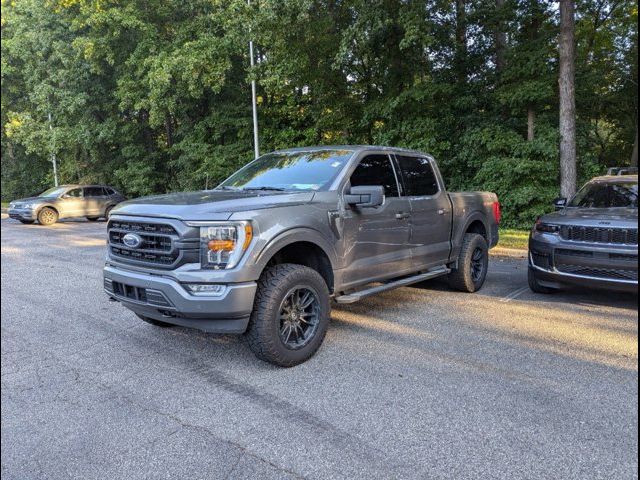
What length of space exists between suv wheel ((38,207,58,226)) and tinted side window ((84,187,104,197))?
5.42 feet

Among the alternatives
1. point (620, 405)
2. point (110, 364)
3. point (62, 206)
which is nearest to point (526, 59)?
point (620, 405)

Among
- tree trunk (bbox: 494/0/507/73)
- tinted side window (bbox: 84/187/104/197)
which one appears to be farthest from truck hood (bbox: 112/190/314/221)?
tinted side window (bbox: 84/187/104/197)

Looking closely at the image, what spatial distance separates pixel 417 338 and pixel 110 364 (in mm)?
2863

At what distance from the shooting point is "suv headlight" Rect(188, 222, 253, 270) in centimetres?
381

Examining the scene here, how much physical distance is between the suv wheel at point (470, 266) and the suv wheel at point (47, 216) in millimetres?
16678

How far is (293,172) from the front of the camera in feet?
17.1

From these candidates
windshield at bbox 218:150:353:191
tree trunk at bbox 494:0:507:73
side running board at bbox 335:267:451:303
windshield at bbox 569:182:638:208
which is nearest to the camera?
side running board at bbox 335:267:451:303

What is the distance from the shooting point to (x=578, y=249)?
219 inches

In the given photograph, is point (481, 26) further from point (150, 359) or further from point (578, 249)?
point (150, 359)

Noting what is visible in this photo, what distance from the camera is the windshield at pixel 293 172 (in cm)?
495

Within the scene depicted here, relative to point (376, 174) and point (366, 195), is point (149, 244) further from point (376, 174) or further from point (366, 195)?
point (376, 174)

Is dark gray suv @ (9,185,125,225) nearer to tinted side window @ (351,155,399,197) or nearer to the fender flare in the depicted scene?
tinted side window @ (351,155,399,197)

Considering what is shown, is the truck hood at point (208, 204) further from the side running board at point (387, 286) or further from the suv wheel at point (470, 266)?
the suv wheel at point (470, 266)

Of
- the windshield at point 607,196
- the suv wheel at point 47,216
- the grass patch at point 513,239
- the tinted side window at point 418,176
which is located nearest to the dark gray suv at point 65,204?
the suv wheel at point 47,216
